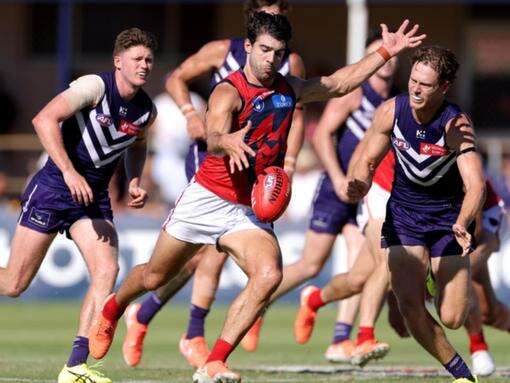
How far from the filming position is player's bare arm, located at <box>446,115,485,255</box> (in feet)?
28.5

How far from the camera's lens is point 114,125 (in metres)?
9.58

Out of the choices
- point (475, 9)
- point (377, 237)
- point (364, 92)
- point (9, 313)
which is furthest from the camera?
point (475, 9)

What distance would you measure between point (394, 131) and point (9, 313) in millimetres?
8843

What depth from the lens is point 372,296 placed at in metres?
11.2

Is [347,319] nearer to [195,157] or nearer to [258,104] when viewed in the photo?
[195,157]

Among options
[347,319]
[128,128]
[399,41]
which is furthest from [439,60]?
[347,319]

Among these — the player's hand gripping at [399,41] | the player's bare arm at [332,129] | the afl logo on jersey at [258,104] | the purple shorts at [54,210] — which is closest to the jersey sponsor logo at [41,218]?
the purple shorts at [54,210]

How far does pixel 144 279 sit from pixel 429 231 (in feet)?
6.34

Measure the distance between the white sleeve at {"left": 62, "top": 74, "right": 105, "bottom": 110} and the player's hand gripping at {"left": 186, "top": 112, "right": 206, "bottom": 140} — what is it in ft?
4.65

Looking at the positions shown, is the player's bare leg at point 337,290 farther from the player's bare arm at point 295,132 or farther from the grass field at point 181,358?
the player's bare arm at point 295,132

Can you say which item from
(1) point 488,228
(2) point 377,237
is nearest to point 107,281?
(2) point 377,237

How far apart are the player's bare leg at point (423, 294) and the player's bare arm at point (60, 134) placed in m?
2.06

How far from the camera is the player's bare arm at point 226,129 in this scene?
8.24 metres

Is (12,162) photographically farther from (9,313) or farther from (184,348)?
(184,348)
